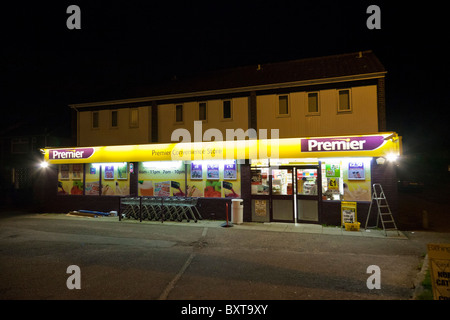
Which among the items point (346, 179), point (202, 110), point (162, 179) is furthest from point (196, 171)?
point (346, 179)

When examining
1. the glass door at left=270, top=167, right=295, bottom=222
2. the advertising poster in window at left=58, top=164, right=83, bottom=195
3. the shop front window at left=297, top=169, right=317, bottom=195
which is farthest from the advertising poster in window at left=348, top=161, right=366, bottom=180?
the advertising poster in window at left=58, top=164, right=83, bottom=195

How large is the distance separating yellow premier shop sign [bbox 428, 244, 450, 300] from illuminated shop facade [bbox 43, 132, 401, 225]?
285 inches

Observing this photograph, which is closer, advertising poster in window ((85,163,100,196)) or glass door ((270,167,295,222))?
glass door ((270,167,295,222))

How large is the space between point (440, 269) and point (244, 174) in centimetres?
941

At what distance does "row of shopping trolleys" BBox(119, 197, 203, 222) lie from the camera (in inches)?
524

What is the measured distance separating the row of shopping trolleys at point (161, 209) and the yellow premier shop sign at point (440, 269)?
386 inches

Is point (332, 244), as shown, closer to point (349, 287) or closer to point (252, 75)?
point (349, 287)

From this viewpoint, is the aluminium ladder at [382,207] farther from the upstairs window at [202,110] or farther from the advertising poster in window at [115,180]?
the advertising poster in window at [115,180]

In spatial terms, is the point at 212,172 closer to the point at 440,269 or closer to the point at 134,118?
the point at 134,118

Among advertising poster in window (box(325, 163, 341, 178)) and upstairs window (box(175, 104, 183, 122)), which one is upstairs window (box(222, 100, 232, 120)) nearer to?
upstairs window (box(175, 104, 183, 122))

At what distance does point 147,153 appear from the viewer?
570 inches

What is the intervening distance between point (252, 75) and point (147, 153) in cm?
725

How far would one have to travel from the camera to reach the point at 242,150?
513 inches

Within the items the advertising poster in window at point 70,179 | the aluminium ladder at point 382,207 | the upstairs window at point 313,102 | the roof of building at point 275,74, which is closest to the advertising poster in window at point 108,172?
the advertising poster in window at point 70,179
